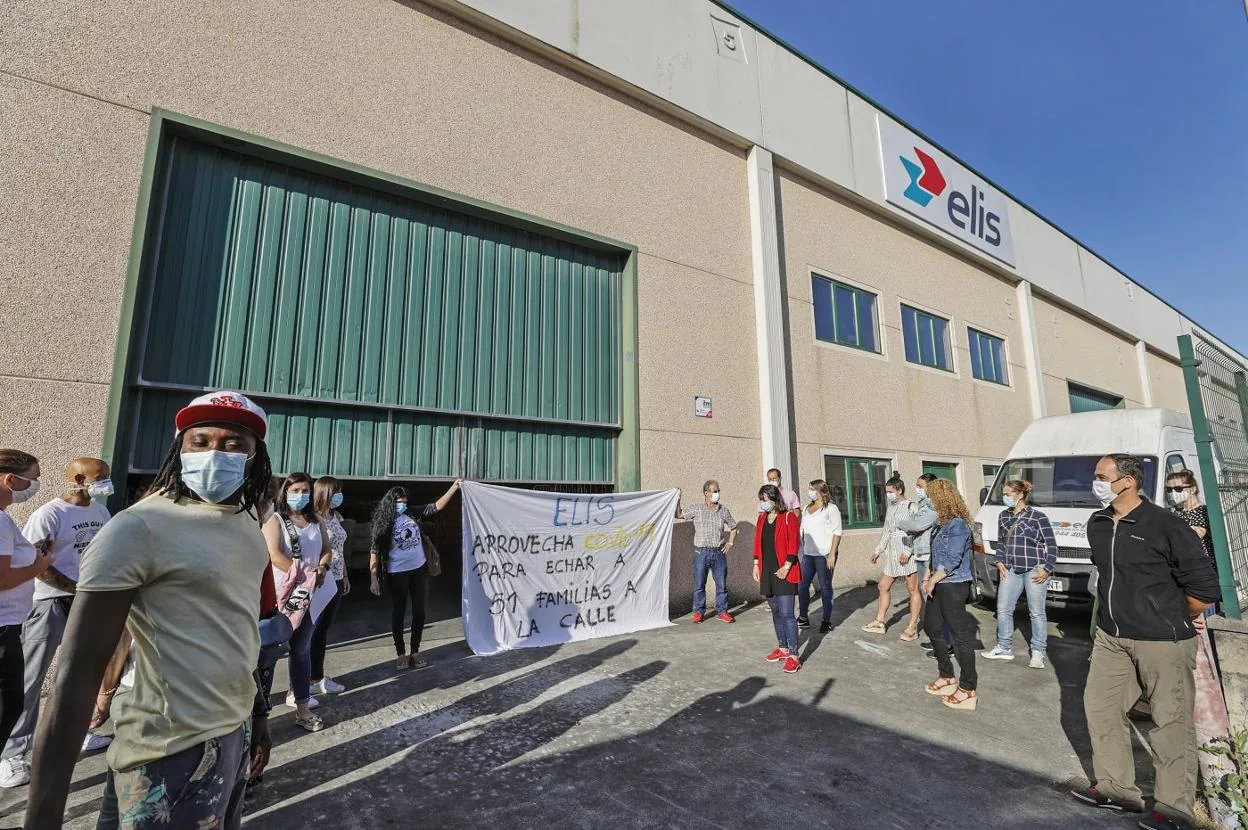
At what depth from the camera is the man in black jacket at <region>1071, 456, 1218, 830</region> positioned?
3.26 meters

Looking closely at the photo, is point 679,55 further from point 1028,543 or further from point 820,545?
point 1028,543

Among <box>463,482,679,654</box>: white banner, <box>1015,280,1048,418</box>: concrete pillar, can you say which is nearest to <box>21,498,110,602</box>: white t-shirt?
<box>463,482,679,654</box>: white banner

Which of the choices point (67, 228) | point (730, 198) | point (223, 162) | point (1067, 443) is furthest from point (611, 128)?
point (1067, 443)

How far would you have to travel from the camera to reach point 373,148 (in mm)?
6742

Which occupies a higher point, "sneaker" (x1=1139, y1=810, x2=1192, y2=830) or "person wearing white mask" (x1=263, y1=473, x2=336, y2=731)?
"person wearing white mask" (x1=263, y1=473, x2=336, y2=731)

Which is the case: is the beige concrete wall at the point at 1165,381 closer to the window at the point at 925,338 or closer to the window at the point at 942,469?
the window at the point at 925,338

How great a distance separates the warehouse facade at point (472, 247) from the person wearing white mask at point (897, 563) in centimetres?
219

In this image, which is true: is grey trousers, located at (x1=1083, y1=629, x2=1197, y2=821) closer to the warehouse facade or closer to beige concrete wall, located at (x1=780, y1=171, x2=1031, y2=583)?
the warehouse facade

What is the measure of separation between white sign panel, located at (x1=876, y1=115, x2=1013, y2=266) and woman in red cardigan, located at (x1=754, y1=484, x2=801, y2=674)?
30.7 feet

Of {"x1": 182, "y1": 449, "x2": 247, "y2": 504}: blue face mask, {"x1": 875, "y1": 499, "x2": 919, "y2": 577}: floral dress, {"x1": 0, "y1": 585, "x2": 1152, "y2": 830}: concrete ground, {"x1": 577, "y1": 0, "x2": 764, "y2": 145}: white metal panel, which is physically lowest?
{"x1": 0, "y1": 585, "x2": 1152, "y2": 830}: concrete ground

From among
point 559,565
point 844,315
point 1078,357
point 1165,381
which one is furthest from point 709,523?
point 1165,381

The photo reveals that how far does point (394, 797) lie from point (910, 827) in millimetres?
2779

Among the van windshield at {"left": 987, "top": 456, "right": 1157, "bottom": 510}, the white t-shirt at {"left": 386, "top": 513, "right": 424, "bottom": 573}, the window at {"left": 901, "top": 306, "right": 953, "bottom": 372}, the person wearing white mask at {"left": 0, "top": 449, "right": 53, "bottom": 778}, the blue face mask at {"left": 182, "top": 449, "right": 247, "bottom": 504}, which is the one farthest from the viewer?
the window at {"left": 901, "top": 306, "right": 953, "bottom": 372}

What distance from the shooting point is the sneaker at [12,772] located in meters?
3.40
